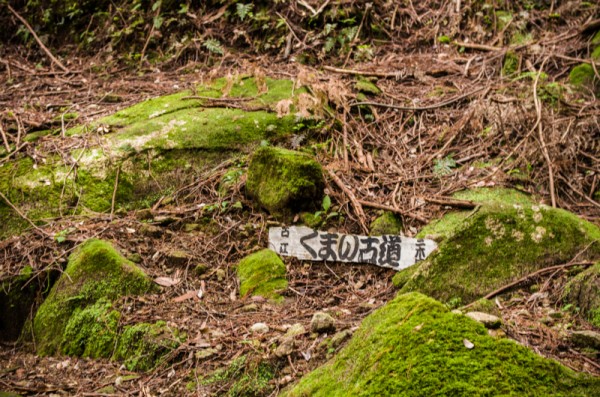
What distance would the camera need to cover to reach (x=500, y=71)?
6.97 m

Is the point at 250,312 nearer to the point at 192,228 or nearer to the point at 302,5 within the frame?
the point at 192,228

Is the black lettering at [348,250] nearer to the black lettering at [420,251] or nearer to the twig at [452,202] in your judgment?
the black lettering at [420,251]

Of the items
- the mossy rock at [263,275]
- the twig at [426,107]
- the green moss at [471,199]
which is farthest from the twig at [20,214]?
the twig at [426,107]

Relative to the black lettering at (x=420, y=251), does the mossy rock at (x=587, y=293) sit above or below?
above

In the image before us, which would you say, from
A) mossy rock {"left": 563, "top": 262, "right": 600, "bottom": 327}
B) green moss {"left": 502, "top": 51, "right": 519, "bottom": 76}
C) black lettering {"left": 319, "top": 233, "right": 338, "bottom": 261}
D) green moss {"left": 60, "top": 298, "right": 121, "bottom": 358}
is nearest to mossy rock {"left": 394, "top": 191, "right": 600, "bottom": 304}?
mossy rock {"left": 563, "top": 262, "right": 600, "bottom": 327}

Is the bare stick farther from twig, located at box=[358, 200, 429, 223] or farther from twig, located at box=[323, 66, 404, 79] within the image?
twig, located at box=[358, 200, 429, 223]

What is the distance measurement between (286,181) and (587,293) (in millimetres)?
2641

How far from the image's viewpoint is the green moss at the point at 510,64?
686 centimetres

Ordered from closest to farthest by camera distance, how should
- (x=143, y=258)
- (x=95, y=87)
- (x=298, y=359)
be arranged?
(x=298, y=359)
(x=143, y=258)
(x=95, y=87)

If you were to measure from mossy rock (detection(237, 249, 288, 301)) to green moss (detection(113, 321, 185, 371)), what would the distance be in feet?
2.43

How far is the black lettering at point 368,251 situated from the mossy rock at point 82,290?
1827 millimetres

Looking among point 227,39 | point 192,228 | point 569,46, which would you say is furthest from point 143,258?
point 569,46

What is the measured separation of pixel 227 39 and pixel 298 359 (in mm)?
6417

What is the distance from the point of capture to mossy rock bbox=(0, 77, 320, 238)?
205 inches
